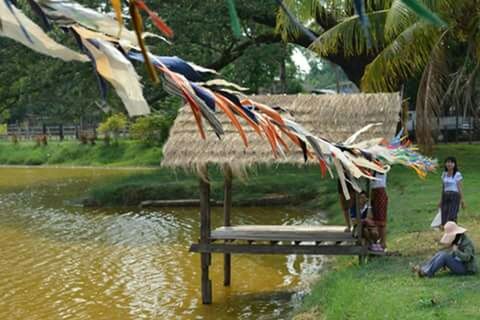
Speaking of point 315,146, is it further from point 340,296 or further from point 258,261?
point 258,261

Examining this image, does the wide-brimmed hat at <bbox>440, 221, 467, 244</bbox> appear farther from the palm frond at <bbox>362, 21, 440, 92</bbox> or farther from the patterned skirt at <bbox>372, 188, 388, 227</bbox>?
the palm frond at <bbox>362, 21, 440, 92</bbox>

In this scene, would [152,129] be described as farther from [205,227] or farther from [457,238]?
[457,238]

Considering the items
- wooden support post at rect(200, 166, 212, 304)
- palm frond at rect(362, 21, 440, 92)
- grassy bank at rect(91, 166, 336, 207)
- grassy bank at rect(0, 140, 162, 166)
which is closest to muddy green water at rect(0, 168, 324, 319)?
wooden support post at rect(200, 166, 212, 304)

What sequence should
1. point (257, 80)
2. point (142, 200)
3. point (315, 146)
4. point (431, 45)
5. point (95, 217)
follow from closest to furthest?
point (315, 146) → point (431, 45) → point (95, 217) → point (142, 200) → point (257, 80)

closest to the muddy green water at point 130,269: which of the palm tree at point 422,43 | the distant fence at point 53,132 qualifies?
the palm tree at point 422,43

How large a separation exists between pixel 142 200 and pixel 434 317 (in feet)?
47.6

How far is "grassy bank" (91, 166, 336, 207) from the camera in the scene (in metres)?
18.8

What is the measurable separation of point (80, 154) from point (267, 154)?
27.7m

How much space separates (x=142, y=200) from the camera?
19.9 m

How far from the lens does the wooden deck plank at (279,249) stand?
352 inches

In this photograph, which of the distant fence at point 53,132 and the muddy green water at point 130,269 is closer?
the muddy green water at point 130,269

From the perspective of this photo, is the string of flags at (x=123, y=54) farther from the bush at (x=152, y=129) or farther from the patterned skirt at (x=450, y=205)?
the bush at (x=152, y=129)

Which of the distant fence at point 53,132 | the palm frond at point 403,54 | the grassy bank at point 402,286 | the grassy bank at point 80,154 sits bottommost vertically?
the grassy bank at point 80,154

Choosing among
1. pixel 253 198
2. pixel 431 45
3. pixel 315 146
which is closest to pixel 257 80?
pixel 253 198
